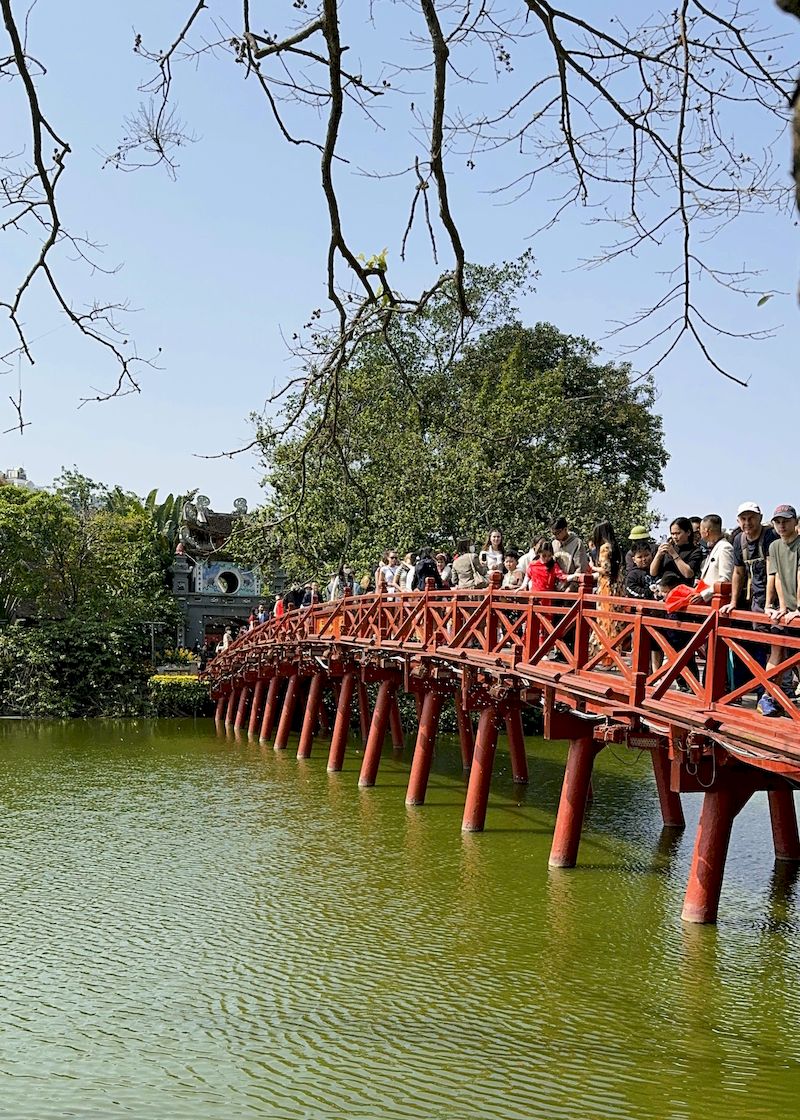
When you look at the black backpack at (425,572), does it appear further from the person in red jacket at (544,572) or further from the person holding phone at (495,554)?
the person in red jacket at (544,572)

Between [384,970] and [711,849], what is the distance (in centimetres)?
335

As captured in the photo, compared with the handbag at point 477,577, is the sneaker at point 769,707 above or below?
below

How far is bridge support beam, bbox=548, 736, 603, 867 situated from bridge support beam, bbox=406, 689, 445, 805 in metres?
5.08

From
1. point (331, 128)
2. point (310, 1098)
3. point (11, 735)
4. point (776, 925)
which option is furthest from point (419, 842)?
point (11, 735)

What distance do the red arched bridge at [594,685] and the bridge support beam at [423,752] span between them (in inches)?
0.9

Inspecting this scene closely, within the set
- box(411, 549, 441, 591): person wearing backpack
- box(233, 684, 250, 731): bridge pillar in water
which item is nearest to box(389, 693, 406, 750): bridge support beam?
box(233, 684, 250, 731): bridge pillar in water

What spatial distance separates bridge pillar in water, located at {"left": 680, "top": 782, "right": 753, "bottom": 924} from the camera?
11.2 meters

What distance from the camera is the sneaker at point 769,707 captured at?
9445mm

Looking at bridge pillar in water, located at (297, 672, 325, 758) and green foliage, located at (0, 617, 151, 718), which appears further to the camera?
green foliage, located at (0, 617, 151, 718)

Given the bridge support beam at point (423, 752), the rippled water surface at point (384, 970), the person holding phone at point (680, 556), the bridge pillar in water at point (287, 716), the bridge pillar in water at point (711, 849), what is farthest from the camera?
the bridge pillar in water at point (287, 716)

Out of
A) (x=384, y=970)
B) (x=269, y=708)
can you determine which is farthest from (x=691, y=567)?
(x=269, y=708)

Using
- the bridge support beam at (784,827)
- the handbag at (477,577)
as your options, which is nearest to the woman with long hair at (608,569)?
the bridge support beam at (784,827)

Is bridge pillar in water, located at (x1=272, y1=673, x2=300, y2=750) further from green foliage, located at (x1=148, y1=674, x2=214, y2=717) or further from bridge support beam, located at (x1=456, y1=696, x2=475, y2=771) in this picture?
green foliage, located at (x1=148, y1=674, x2=214, y2=717)

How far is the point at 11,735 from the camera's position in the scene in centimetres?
3092
